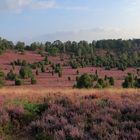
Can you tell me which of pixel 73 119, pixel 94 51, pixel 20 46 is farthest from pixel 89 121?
pixel 94 51

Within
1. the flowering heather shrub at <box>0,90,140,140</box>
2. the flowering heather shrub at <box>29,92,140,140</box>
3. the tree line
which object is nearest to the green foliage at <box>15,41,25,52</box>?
the tree line

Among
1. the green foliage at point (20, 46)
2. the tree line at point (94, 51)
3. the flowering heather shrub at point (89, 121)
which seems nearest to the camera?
the flowering heather shrub at point (89, 121)

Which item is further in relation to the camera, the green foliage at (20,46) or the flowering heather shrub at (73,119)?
the green foliage at (20,46)

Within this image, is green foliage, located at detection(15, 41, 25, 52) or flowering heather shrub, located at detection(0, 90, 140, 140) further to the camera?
green foliage, located at detection(15, 41, 25, 52)

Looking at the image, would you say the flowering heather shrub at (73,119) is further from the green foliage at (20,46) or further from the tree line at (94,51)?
the green foliage at (20,46)

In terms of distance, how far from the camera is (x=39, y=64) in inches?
3762

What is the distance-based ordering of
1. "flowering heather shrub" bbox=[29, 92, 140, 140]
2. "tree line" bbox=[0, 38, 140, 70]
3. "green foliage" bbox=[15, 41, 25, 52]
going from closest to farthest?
"flowering heather shrub" bbox=[29, 92, 140, 140] < "tree line" bbox=[0, 38, 140, 70] < "green foliage" bbox=[15, 41, 25, 52]

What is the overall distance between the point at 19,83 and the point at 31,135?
4455cm

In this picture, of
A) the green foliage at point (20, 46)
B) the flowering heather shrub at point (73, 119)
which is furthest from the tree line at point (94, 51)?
the flowering heather shrub at point (73, 119)

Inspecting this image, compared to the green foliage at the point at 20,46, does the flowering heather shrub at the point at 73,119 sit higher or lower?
lower

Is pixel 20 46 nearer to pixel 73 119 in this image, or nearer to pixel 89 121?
pixel 73 119

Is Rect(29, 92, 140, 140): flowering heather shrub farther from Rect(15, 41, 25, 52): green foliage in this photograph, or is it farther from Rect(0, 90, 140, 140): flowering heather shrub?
Rect(15, 41, 25, 52): green foliage

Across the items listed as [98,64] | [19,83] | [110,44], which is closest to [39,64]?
[98,64]

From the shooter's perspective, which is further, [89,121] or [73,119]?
[73,119]
